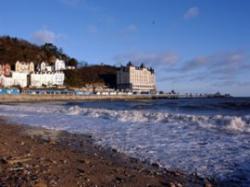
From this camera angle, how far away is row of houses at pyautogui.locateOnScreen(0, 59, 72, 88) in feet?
421

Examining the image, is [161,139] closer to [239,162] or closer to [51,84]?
[239,162]

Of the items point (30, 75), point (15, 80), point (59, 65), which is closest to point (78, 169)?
point (15, 80)

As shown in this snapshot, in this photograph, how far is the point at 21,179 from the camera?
599cm

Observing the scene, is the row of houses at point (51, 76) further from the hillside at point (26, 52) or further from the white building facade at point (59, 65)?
the hillside at point (26, 52)

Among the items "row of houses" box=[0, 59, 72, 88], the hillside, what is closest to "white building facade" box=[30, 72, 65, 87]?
"row of houses" box=[0, 59, 72, 88]

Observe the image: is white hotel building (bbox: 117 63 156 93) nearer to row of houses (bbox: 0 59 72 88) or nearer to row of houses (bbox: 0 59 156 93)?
row of houses (bbox: 0 59 156 93)

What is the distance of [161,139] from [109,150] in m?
2.52

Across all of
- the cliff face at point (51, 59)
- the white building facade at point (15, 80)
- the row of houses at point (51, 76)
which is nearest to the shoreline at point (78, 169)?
the row of houses at point (51, 76)

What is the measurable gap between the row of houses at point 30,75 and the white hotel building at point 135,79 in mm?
31166

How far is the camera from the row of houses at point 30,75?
12825 cm

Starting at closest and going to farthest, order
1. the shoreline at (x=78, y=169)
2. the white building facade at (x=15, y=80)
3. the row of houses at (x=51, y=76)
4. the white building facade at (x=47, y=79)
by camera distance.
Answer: the shoreline at (x=78, y=169) → the white building facade at (x=15, y=80) → the row of houses at (x=51, y=76) → the white building facade at (x=47, y=79)

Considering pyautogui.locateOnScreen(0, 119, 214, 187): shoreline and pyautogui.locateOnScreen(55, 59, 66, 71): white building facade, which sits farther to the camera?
pyautogui.locateOnScreen(55, 59, 66, 71): white building facade

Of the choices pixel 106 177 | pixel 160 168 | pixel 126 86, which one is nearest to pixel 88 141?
pixel 160 168

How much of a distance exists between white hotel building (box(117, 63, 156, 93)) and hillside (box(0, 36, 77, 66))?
23744mm
